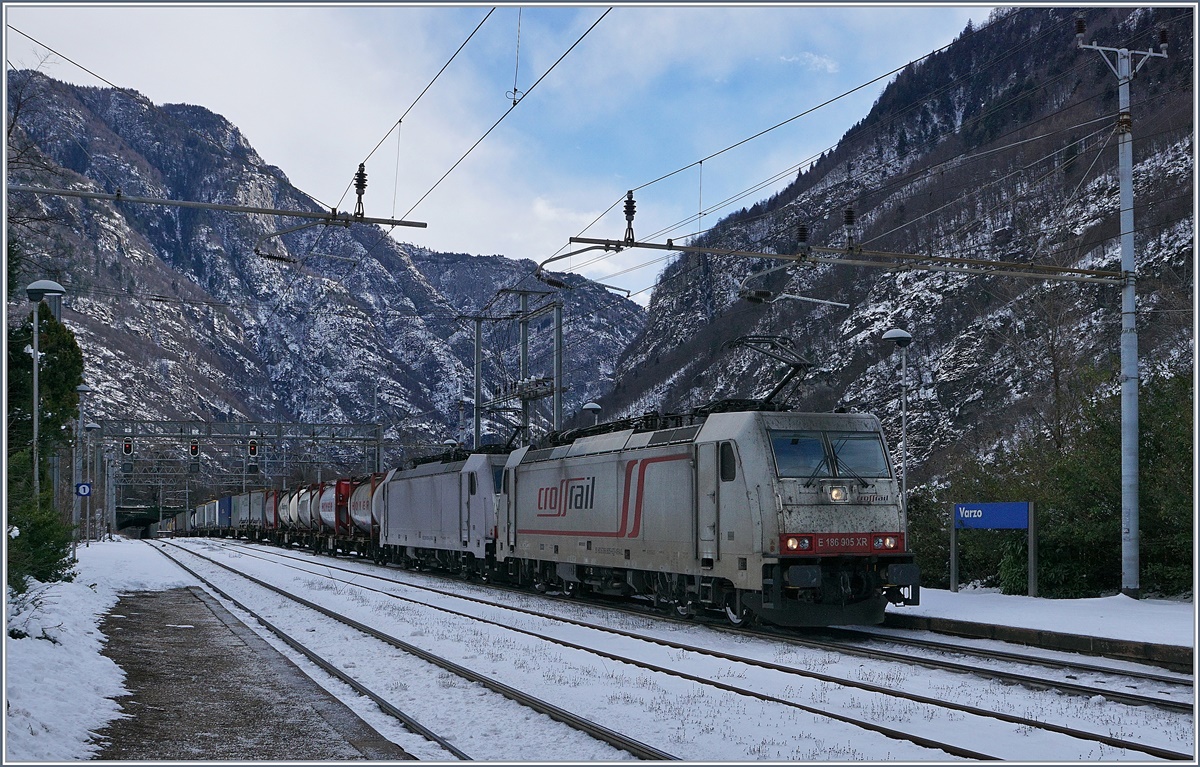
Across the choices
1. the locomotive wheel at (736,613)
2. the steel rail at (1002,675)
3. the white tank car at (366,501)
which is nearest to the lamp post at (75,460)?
the white tank car at (366,501)

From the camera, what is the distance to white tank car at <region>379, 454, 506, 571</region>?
96.2ft

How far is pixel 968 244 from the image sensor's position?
12062 centimetres

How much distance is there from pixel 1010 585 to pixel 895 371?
289 feet

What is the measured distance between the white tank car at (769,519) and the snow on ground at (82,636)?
219 centimetres

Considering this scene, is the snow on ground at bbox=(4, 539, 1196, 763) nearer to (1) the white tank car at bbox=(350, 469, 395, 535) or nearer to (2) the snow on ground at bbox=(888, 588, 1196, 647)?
(2) the snow on ground at bbox=(888, 588, 1196, 647)

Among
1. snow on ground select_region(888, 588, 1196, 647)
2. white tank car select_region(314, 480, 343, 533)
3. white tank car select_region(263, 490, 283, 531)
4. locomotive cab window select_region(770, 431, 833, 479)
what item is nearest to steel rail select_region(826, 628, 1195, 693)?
snow on ground select_region(888, 588, 1196, 647)

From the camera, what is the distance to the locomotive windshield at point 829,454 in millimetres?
16234

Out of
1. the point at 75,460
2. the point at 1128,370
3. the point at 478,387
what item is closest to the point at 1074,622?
the point at 1128,370

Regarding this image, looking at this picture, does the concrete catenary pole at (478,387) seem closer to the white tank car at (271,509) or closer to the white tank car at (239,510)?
the white tank car at (271,509)

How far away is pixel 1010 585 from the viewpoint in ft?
67.9

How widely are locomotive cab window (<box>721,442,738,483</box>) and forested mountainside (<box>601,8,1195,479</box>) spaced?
41.7 ft

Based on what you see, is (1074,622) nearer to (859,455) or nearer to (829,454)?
(859,455)

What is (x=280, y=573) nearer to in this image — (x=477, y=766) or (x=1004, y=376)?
(x=477, y=766)

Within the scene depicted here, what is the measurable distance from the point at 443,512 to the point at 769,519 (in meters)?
18.7
